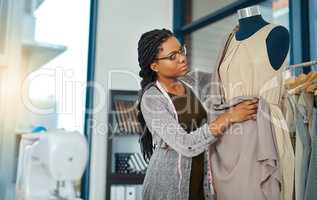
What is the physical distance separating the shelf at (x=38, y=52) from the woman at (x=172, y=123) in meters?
1.05

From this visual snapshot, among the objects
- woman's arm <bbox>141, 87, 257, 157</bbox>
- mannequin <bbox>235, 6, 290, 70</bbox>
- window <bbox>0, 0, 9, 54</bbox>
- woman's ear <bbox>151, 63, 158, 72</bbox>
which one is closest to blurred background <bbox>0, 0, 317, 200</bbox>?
window <bbox>0, 0, 9, 54</bbox>

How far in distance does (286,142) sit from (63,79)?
5.22 ft

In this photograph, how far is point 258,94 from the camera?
118cm

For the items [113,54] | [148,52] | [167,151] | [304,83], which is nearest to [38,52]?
[113,54]

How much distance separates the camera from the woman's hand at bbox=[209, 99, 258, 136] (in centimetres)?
116

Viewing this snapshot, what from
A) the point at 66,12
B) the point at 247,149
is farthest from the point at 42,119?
the point at 247,149

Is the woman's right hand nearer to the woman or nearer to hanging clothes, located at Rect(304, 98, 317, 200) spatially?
the woman

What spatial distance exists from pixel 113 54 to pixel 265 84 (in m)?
1.52

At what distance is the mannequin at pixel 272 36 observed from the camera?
1158mm

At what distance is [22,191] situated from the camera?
108 centimetres

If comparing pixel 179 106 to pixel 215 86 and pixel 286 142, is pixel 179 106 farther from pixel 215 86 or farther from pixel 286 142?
pixel 286 142

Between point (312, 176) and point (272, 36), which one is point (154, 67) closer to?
point (272, 36)

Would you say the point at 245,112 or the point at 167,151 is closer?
the point at 245,112

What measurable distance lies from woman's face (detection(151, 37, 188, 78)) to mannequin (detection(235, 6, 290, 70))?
0.24 meters
